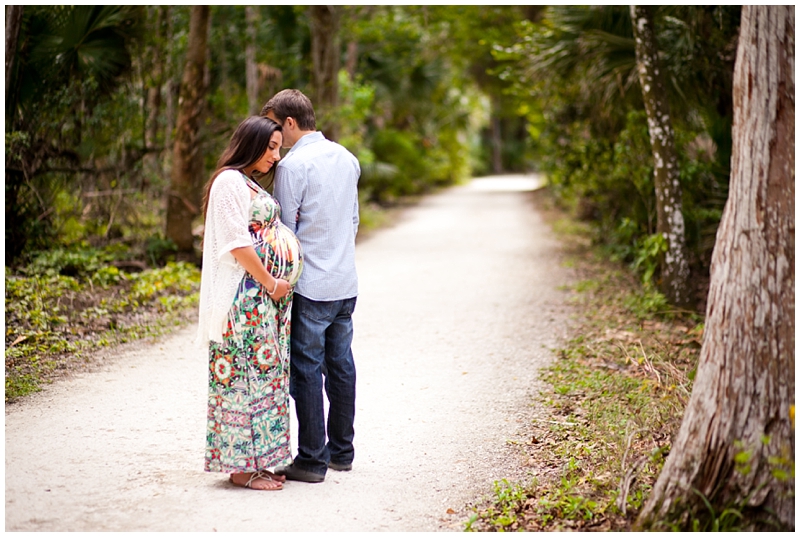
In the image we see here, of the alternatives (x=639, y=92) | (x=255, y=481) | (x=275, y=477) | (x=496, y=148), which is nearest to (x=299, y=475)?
(x=275, y=477)

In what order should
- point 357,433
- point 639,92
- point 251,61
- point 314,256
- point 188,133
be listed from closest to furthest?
point 314,256 < point 357,433 < point 639,92 < point 188,133 < point 251,61

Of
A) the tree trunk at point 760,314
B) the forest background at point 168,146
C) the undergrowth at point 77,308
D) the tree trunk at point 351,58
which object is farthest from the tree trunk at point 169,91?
the tree trunk at point 760,314

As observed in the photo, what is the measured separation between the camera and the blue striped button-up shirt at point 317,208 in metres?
3.69

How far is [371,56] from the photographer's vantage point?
21719 millimetres

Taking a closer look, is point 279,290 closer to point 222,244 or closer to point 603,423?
point 222,244

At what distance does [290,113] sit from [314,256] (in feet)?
2.36

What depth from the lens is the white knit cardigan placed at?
3.51m

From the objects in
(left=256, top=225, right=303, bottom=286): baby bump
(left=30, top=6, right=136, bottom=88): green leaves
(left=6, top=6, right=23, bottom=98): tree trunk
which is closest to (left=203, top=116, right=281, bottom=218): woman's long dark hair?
(left=256, top=225, right=303, bottom=286): baby bump

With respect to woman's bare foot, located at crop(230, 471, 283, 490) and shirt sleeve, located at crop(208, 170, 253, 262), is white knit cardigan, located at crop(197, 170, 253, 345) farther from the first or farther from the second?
woman's bare foot, located at crop(230, 471, 283, 490)

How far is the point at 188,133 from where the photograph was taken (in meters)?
10.1

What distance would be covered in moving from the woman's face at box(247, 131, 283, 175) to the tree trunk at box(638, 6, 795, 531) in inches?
82.5

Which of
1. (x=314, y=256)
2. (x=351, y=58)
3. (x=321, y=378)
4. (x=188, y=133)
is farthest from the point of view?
(x=351, y=58)

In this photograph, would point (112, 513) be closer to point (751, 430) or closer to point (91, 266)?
point (751, 430)

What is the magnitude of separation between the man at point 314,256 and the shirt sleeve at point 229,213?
25cm
